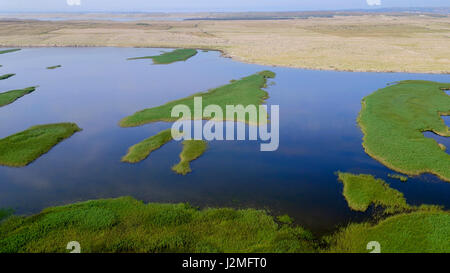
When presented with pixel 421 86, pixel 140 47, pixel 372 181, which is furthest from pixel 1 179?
pixel 140 47

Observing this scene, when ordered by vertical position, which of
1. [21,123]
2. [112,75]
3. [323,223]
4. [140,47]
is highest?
[140,47]

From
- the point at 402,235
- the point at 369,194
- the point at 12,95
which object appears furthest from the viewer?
the point at 12,95

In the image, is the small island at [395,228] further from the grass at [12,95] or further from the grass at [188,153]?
the grass at [12,95]

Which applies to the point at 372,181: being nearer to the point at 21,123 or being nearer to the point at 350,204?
the point at 350,204

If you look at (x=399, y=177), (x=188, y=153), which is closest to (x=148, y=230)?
(x=188, y=153)

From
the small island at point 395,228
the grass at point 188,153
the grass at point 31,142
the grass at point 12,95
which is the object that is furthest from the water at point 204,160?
the grass at point 12,95

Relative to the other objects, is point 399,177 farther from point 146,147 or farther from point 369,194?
point 146,147
